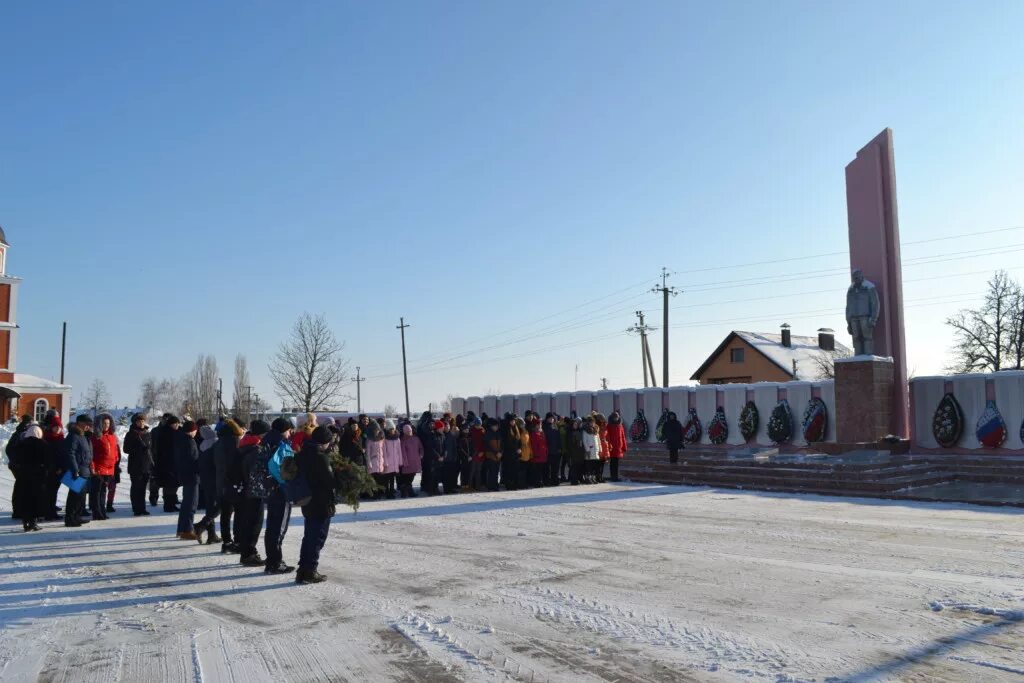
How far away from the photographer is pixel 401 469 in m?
14.9

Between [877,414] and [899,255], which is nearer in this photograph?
[877,414]

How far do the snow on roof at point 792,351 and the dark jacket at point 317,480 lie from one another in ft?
134

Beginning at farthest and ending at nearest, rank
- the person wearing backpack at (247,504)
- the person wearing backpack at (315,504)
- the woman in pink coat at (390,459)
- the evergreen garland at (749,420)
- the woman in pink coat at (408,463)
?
the evergreen garland at (749,420) < the woman in pink coat at (408,463) < the woman in pink coat at (390,459) < the person wearing backpack at (247,504) < the person wearing backpack at (315,504)

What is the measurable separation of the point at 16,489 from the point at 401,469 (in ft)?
20.9

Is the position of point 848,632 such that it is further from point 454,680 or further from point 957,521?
point 957,521

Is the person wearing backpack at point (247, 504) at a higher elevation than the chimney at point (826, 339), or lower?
lower

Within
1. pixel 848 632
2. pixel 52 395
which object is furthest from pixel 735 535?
pixel 52 395

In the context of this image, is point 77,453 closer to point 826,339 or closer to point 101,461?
point 101,461

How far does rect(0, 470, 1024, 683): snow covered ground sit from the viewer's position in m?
4.66

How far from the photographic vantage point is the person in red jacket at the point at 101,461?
1105 centimetres

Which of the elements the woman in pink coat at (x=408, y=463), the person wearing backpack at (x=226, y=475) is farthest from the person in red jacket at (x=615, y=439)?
the person wearing backpack at (x=226, y=475)

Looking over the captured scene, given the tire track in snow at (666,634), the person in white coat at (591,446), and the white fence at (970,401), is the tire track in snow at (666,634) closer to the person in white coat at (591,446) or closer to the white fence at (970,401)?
the person in white coat at (591,446)

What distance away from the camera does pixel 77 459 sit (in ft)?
33.4

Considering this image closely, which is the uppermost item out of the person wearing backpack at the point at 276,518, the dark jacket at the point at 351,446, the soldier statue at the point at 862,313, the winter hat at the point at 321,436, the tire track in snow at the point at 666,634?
the soldier statue at the point at 862,313
